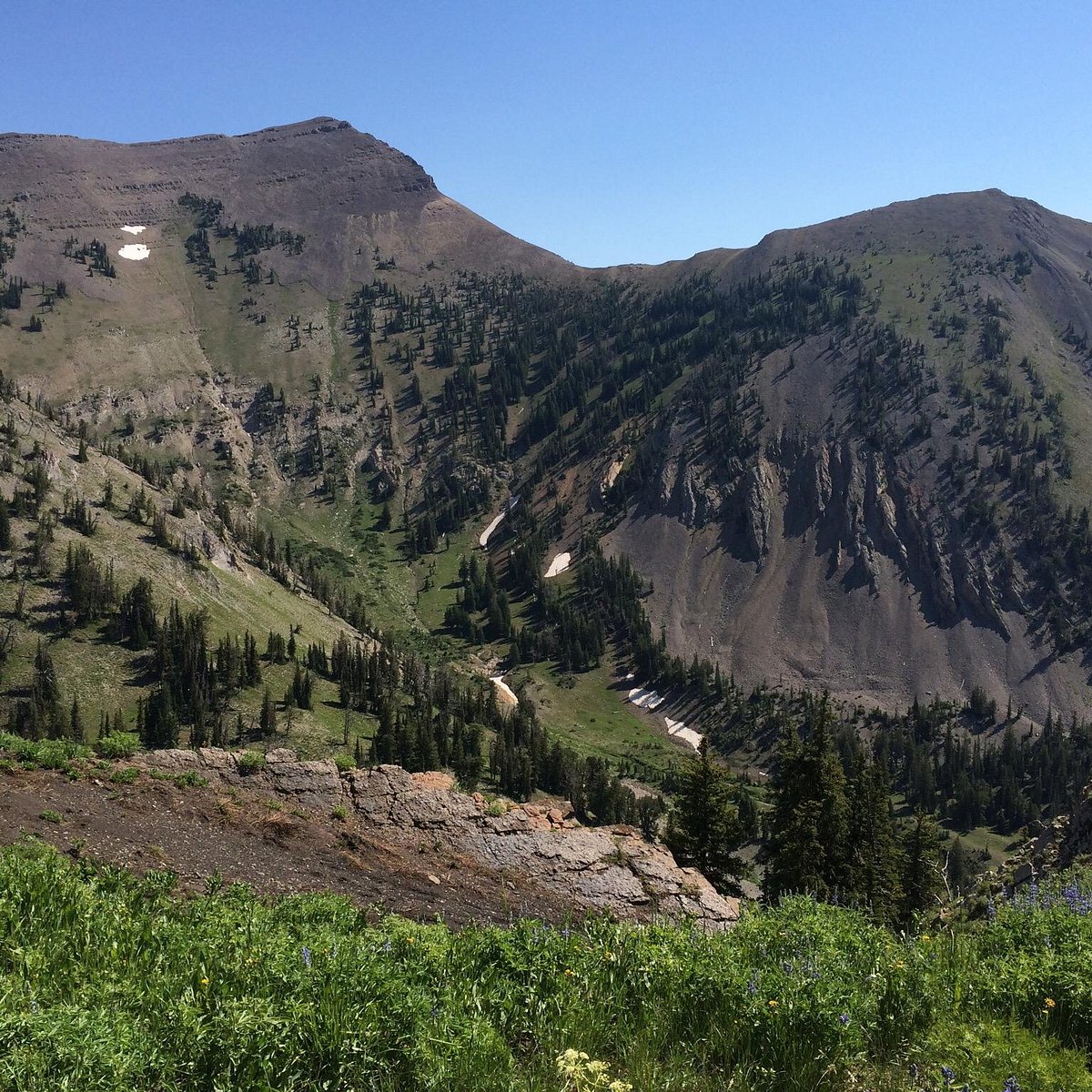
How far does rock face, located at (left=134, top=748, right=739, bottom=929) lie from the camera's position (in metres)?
23.8

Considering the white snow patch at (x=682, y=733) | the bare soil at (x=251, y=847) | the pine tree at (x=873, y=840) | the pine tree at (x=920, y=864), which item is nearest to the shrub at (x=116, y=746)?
the bare soil at (x=251, y=847)

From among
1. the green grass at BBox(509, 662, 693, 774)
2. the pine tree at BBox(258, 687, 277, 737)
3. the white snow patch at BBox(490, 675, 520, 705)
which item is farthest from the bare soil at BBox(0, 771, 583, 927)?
the white snow patch at BBox(490, 675, 520, 705)

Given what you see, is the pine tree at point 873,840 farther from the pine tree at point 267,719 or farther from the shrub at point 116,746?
the pine tree at point 267,719

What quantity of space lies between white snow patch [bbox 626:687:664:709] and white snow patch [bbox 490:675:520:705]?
2777 cm

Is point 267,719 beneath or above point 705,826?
beneath

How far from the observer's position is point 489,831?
2541cm

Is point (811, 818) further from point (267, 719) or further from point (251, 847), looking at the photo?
point (267, 719)

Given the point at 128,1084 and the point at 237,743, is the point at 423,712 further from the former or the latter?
the point at 128,1084

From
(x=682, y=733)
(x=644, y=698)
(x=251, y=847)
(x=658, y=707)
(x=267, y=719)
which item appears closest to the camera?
(x=251, y=847)

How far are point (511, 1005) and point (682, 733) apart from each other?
167907mm

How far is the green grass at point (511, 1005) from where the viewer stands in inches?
280

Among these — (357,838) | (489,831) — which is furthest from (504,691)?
(357,838)

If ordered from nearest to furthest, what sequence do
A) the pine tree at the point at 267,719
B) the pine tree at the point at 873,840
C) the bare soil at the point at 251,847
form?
1. the bare soil at the point at 251,847
2. the pine tree at the point at 873,840
3. the pine tree at the point at 267,719

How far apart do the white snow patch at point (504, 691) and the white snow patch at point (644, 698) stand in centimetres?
2777
